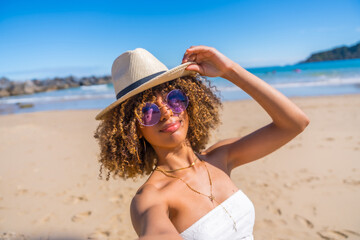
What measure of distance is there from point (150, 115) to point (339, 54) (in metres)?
78.9

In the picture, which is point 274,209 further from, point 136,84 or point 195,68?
point 136,84

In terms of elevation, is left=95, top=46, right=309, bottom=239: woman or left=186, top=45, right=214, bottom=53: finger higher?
left=186, top=45, right=214, bottom=53: finger

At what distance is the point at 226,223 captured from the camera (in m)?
1.69

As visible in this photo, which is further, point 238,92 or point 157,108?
point 238,92

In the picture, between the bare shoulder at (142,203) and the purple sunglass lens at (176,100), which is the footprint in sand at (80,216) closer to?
the bare shoulder at (142,203)

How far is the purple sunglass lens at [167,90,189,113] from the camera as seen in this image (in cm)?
187

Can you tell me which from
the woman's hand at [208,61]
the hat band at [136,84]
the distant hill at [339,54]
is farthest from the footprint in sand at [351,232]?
the distant hill at [339,54]

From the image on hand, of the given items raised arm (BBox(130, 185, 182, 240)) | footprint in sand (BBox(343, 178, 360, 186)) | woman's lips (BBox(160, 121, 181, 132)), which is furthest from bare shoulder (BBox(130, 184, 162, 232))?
footprint in sand (BBox(343, 178, 360, 186))

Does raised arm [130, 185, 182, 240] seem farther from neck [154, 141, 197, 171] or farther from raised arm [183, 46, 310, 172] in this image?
raised arm [183, 46, 310, 172]

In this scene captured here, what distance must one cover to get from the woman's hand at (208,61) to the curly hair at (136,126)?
0.47ft

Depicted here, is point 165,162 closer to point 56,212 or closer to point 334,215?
point 334,215

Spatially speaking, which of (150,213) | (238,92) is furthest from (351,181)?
(238,92)

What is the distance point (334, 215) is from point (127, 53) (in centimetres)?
323

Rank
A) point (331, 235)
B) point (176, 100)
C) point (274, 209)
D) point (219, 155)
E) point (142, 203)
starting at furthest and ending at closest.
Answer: point (274, 209) < point (331, 235) < point (219, 155) < point (176, 100) < point (142, 203)
